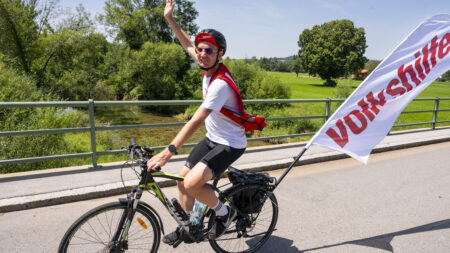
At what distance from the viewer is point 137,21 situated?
43250 mm

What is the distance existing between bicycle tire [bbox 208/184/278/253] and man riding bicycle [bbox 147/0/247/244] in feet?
0.64

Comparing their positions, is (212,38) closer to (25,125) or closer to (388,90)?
(388,90)

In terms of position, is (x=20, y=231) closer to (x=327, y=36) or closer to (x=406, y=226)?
(x=406, y=226)

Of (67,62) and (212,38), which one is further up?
(67,62)

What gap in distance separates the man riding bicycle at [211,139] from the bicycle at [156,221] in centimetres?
10

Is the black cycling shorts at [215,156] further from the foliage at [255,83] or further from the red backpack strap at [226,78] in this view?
the foliage at [255,83]

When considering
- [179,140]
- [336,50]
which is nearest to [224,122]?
[179,140]

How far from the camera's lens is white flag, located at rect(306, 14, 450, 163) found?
2979 millimetres

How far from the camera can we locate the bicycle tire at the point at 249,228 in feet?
9.70

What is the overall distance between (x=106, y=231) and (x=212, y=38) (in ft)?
5.69

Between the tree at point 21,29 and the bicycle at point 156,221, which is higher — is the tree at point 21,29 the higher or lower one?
the higher one

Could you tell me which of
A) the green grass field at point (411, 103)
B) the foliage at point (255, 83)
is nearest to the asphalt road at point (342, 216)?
the green grass field at point (411, 103)

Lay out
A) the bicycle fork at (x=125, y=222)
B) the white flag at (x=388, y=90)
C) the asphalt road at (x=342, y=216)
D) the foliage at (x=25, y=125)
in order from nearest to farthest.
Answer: the bicycle fork at (x=125, y=222) → the white flag at (x=388, y=90) → the asphalt road at (x=342, y=216) → the foliage at (x=25, y=125)

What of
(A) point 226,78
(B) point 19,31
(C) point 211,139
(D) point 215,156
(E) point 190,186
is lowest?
(E) point 190,186
